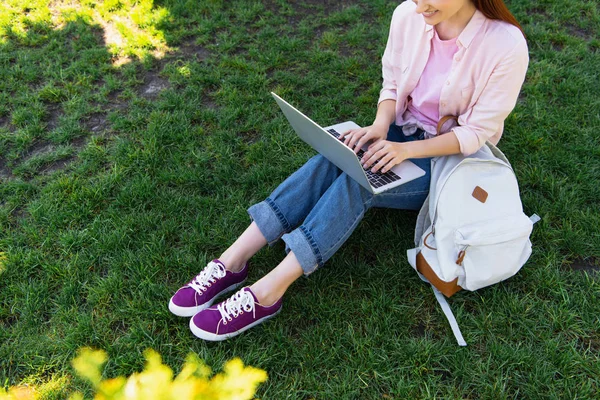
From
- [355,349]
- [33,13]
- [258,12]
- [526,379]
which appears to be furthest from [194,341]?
[33,13]

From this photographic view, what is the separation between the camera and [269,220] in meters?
2.37

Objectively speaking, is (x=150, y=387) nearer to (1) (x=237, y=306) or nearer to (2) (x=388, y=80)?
(1) (x=237, y=306)

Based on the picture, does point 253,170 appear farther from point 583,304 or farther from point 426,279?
point 583,304

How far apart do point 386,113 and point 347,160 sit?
0.62 metres

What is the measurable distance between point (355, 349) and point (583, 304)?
1130mm

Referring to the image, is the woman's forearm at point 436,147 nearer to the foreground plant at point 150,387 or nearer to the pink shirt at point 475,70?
the pink shirt at point 475,70

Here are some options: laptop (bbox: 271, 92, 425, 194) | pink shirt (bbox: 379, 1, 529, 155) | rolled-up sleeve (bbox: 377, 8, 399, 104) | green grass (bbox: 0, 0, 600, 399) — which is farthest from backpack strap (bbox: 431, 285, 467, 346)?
rolled-up sleeve (bbox: 377, 8, 399, 104)

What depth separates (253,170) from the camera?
310 cm

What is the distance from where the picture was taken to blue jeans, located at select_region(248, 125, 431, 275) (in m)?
2.19

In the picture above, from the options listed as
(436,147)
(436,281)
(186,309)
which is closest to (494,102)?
(436,147)

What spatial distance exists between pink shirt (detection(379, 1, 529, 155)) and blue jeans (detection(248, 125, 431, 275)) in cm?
28

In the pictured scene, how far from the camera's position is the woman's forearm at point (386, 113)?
249cm

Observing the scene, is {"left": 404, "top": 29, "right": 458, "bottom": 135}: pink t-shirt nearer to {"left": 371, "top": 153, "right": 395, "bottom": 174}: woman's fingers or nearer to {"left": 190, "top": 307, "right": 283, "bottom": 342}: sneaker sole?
{"left": 371, "top": 153, "right": 395, "bottom": 174}: woman's fingers

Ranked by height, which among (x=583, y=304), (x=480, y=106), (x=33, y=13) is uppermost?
(x=33, y=13)
